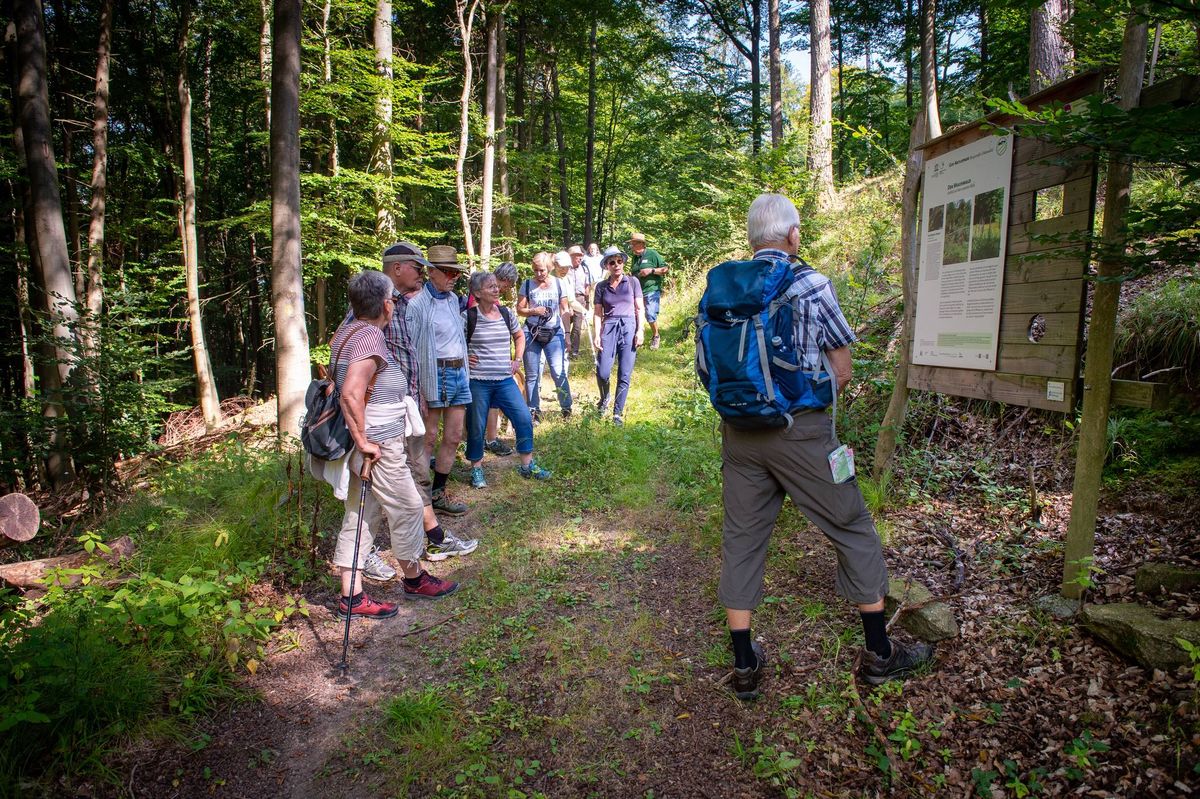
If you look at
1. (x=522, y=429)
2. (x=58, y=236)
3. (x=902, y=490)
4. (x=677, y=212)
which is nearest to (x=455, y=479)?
(x=522, y=429)

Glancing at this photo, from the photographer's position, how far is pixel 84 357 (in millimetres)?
6992

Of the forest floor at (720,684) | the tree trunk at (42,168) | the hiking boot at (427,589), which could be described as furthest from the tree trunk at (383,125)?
the hiking boot at (427,589)

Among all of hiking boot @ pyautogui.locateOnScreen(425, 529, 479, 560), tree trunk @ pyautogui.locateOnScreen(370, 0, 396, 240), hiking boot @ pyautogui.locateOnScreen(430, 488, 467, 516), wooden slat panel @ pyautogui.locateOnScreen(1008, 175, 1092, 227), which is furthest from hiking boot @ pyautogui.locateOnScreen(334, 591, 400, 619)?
tree trunk @ pyautogui.locateOnScreen(370, 0, 396, 240)

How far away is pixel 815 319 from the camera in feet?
8.72

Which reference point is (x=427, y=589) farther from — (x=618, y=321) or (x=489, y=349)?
(x=618, y=321)

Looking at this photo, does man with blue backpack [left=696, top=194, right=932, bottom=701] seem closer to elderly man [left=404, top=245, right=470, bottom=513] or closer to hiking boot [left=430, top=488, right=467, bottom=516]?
elderly man [left=404, top=245, right=470, bottom=513]

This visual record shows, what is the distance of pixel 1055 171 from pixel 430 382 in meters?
4.37

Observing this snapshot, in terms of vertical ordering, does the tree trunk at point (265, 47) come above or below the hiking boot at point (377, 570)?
above

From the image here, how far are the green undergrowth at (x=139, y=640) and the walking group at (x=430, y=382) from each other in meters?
0.64

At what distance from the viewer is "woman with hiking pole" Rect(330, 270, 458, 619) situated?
11.5 ft

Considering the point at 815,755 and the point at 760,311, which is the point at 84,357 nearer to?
the point at 760,311

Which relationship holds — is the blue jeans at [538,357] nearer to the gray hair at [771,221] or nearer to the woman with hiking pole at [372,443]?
the woman with hiking pole at [372,443]

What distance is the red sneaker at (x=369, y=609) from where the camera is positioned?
153 inches

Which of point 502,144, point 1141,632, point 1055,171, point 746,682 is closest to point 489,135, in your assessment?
point 502,144
